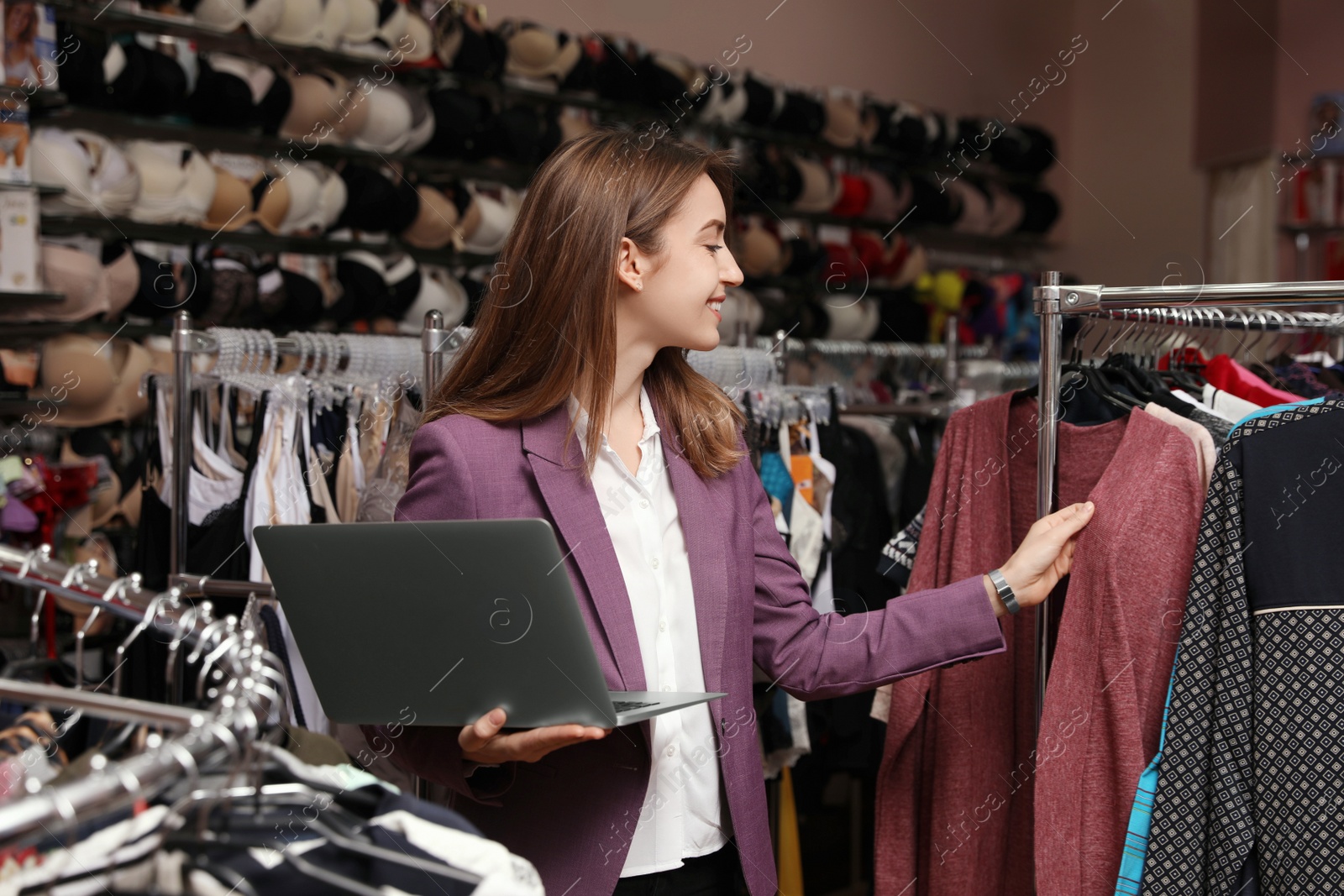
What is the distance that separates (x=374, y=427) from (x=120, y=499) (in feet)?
4.17

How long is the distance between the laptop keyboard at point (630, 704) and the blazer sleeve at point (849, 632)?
0.33m

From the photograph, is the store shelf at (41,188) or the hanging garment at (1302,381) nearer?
the hanging garment at (1302,381)

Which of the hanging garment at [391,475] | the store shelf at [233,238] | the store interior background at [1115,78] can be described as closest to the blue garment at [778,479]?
the hanging garment at [391,475]

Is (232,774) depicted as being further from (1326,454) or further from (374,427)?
(374,427)

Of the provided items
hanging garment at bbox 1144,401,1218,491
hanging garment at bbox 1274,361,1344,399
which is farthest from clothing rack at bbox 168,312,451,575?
hanging garment at bbox 1274,361,1344,399

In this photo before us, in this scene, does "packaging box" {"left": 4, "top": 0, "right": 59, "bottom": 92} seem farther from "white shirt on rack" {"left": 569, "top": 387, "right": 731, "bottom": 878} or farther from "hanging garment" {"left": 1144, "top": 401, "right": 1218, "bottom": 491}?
"hanging garment" {"left": 1144, "top": 401, "right": 1218, "bottom": 491}

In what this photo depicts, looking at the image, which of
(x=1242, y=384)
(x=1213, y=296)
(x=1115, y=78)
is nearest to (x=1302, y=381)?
(x=1242, y=384)

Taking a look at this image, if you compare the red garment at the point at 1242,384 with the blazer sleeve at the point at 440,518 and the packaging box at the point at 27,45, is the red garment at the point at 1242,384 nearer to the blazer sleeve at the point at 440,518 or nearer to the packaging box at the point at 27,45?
the blazer sleeve at the point at 440,518

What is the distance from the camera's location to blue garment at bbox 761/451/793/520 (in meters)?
2.28

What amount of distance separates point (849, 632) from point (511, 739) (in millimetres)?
489

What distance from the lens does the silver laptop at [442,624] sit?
1.01 m

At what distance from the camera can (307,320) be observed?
134 inches

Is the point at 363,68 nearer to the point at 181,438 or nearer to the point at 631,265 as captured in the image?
the point at 181,438

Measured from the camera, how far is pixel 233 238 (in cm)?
347
